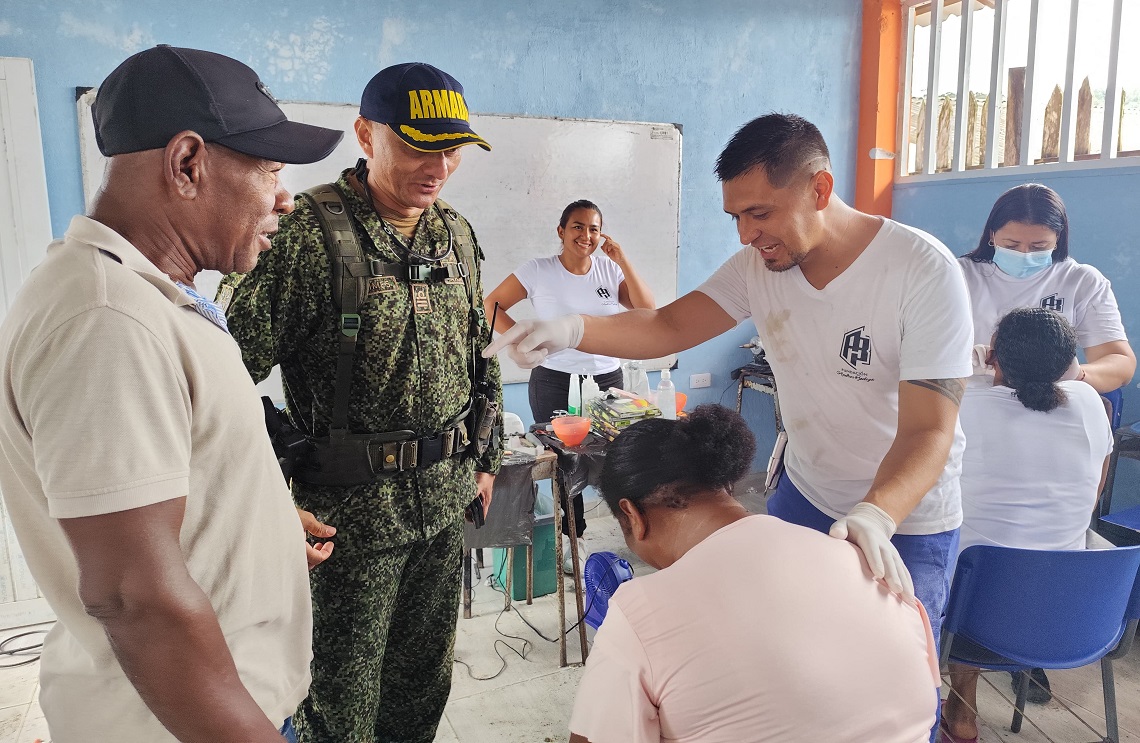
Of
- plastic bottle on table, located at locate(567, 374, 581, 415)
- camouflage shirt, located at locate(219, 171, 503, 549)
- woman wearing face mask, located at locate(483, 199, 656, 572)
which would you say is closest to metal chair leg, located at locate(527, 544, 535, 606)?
woman wearing face mask, located at locate(483, 199, 656, 572)

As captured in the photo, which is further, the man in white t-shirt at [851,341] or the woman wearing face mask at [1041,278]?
the woman wearing face mask at [1041,278]

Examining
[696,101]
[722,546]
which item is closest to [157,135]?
[722,546]

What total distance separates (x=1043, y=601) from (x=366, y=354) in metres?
1.63

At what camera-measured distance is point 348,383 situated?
150 centimetres

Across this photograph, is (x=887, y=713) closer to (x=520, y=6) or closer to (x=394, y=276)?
(x=394, y=276)

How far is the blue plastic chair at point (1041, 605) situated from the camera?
1704 mm

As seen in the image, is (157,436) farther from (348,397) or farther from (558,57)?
(558,57)

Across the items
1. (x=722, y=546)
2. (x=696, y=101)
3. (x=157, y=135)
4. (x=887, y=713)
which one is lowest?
(x=887, y=713)

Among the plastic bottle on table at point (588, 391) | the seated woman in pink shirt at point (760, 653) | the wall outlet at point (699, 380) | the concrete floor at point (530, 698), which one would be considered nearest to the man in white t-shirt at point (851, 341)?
the seated woman in pink shirt at point (760, 653)

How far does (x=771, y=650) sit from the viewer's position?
33.8 inches

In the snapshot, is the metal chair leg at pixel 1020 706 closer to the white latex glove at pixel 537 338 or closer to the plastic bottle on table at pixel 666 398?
the plastic bottle on table at pixel 666 398

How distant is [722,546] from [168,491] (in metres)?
0.63

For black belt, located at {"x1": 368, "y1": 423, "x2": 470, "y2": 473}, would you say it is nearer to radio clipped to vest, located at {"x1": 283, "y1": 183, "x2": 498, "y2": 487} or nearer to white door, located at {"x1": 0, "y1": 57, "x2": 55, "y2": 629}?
radio clipped to vest, located at {"x1": 283, "y1": 183, "x2": 498, "y2": 487}

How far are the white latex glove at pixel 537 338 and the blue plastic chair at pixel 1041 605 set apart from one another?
1071 millimetres
